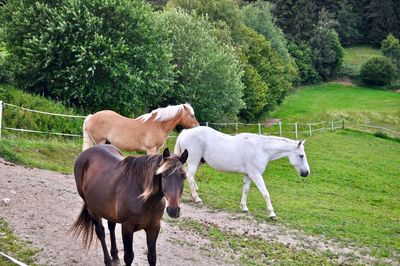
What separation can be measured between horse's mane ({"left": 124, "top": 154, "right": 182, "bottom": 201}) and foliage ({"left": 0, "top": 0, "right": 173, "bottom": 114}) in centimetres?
1426

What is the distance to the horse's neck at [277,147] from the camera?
488 inches

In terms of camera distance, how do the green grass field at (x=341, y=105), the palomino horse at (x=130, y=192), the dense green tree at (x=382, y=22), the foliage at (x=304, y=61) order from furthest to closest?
the dense green tree at (x=382, y=22) → the foliage at (x=304, y=61) → the green grass field at (x=341, y=105) → the palomino horse at (x=130, y=192)

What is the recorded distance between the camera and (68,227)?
7906mm

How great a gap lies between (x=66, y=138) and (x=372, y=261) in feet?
37.7

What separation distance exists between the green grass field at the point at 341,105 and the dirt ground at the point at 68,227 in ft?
115

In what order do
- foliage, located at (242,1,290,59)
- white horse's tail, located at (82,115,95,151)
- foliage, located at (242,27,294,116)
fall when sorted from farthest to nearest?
foliage, located at (242,1,290,59) → foliage, located at (242,27,294,116) → white horse's tail, located at (82,115,95,151)

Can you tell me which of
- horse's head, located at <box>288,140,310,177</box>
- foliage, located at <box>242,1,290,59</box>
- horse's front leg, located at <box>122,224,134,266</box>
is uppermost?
foliage, located at <box>242,1,290,59</box>

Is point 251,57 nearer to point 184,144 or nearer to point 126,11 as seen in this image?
point 126,11

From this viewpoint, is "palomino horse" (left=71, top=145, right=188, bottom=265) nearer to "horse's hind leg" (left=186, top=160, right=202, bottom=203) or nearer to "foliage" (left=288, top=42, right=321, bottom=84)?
"horse's hind leg" (left=186, top=160, right=202, bottom=203)

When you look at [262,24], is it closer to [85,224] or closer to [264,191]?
[264,191]

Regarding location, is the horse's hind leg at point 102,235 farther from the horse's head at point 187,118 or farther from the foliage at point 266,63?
the foliage at point 266,63

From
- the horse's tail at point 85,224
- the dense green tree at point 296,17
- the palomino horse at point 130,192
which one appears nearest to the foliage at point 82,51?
the horse's tail at point 85,224

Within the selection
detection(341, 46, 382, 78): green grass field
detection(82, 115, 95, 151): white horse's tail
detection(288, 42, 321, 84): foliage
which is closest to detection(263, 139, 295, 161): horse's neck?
detection(82, 115, 95, 151): white horse's tail

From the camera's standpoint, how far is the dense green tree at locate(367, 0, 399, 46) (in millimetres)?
89312
